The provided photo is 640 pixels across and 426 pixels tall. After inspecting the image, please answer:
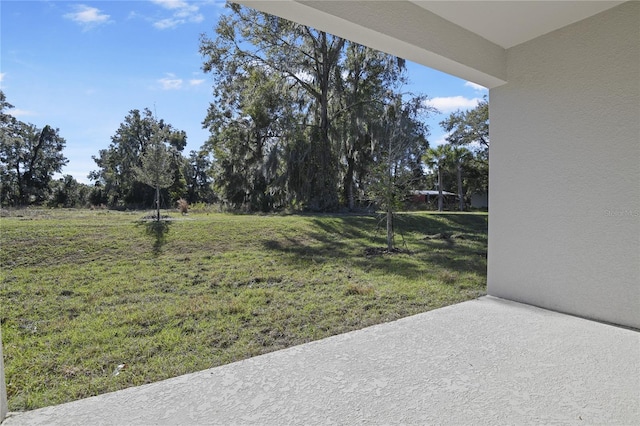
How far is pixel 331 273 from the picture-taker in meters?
4.67

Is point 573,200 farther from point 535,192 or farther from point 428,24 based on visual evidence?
point 428,24

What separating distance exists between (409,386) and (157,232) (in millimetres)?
5527

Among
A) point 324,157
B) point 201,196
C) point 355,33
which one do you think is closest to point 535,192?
point 355,33

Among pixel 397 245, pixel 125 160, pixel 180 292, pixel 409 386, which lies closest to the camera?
pixel 409 386

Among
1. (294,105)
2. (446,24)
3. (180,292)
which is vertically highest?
(294,105)

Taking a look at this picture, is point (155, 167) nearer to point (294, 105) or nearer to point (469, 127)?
point (294, 105)

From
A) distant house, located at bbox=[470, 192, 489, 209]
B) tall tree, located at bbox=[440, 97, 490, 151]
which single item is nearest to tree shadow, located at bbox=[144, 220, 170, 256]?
tall tree, located at bbox=[440, 97, 490, 151]

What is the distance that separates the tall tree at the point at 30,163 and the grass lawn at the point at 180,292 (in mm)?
6115

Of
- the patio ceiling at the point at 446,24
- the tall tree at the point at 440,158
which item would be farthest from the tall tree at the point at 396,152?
the tall tree at the point at 440,158

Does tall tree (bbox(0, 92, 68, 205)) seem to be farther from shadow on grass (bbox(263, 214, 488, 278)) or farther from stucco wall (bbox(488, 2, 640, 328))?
stucco wall (bbox(488, 2, 640, 328))

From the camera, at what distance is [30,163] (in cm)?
1128

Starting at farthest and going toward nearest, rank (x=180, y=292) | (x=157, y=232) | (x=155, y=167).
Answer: (x=155, y=167)
(x=157, y=232)
(x=180, y=292)

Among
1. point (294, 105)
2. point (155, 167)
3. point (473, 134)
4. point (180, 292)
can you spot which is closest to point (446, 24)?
point (180, 292)

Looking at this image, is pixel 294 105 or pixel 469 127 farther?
pixel 469 127
